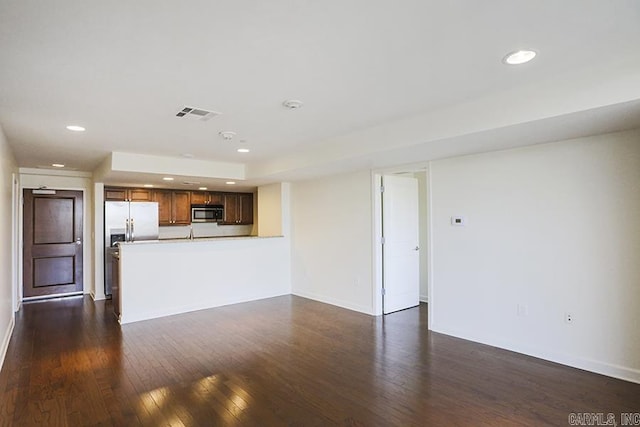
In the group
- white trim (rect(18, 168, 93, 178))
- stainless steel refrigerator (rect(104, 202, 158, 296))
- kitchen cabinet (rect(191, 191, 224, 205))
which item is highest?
white trim (rect(18, 168, 93, 178))

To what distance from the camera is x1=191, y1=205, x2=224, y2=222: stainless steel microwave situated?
800 centimetres

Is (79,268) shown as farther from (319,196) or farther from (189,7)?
(189,7)

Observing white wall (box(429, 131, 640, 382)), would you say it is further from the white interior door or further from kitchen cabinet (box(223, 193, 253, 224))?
kitchen cabinet (box(223, 193, 253, 224))

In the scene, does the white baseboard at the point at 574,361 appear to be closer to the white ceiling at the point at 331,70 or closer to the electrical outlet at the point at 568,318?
the electrical outlet at the point at 568,318

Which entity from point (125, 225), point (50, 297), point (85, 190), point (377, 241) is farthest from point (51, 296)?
point (377, 241)

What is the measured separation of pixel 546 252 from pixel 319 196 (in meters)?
3.43

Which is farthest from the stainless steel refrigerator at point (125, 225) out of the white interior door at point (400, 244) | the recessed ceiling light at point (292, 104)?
the recessed ceiling light at point (292, 104)

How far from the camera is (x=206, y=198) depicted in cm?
813

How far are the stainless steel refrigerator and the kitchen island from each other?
62.6 inches

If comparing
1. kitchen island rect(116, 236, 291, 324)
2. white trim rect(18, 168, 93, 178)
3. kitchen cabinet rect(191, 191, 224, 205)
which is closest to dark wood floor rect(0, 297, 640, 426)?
kitchen island rect(116, 236, 291, 324)

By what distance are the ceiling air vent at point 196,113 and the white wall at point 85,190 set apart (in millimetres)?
4544

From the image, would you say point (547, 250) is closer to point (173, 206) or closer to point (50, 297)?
point (173, 206)

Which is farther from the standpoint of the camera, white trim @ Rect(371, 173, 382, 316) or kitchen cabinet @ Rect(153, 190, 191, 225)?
kitchen cabinet @ Rect(153, 190, 191, 225)

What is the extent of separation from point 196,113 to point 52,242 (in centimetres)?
517
